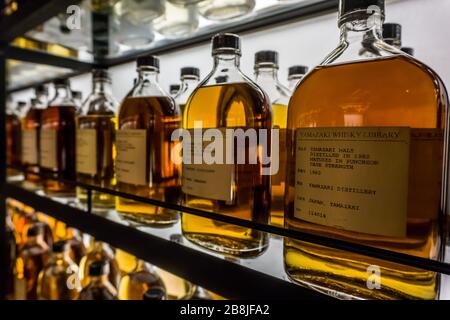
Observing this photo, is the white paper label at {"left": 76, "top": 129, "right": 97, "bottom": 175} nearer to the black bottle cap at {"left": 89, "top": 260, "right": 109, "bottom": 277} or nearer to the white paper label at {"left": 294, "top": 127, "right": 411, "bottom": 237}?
the black bottle cap at {"left": 89, "top": 260, "right": 109, "bottom": 277}

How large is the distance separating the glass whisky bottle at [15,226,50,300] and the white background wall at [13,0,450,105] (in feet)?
→ 1.99

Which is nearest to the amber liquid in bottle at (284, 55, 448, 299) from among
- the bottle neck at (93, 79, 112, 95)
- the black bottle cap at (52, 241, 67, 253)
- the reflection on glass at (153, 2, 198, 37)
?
the reflection on glass at (153, 2, 198, 37)

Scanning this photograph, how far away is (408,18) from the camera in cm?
50

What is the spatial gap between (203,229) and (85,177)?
321mm

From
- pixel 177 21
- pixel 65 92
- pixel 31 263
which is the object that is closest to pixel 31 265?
pixel 31 263

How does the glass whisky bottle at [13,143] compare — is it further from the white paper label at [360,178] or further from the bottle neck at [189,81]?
the white paper label at [360,178]

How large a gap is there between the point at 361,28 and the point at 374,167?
0.16m

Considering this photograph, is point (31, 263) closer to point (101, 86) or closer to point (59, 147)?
point (59, 147)

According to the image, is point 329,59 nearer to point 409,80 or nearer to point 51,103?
point 409,80

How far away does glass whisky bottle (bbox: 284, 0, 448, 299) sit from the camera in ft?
0.86

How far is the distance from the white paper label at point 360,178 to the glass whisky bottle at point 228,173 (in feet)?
0.31

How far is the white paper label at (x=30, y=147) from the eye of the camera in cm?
81

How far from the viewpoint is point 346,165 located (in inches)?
10.9

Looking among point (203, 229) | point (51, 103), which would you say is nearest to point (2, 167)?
point (51, 103)
